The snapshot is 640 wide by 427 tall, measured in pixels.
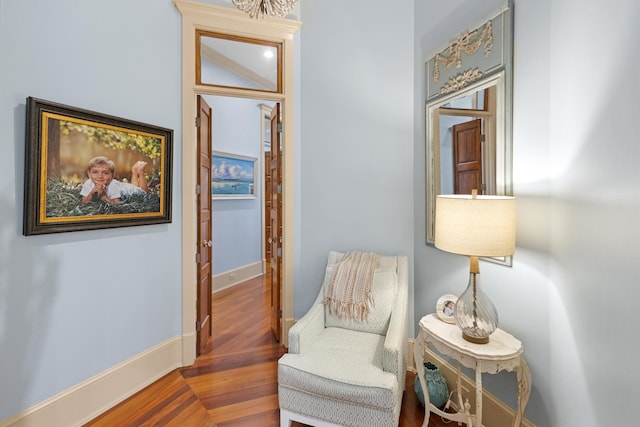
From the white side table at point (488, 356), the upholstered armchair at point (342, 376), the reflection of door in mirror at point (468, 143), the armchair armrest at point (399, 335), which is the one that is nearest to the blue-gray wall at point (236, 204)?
the upholstered armchair at point (342, 376)

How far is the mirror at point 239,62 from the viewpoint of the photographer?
269 centimetres

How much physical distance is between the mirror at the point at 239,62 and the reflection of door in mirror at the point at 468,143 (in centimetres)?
154

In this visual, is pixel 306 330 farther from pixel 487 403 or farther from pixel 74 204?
pixel 74 204

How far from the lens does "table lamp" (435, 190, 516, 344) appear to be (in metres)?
1.47

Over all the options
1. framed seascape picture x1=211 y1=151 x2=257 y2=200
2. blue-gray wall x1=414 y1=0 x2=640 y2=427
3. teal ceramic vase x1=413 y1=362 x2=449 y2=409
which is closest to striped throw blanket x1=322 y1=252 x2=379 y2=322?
teal ceramic vase x1=413 y1=362 x2=449 y2=409

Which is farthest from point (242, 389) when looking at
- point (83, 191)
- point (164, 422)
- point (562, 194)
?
point (562, 194)

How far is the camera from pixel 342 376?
167 centimetres

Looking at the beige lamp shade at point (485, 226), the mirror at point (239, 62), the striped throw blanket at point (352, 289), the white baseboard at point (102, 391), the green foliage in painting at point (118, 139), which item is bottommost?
the white baseboard at point (102, 391)

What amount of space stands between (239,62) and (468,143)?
86.9 inches

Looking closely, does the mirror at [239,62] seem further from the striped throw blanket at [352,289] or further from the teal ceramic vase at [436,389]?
the teal ceramic vase at [436,389]

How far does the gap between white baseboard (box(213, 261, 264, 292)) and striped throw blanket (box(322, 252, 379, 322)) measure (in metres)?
2.67

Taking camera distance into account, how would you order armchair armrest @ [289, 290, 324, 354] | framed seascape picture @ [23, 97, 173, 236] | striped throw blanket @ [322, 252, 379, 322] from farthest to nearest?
striped throw blanket @ [322, 252, 379, 322] < armchair armrest @ [289, 290, 324, 354] < framed seascape picture @ [23, 97, 173, 236]

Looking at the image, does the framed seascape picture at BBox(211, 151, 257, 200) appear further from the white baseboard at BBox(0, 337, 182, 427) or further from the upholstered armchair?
the upholstered armchair

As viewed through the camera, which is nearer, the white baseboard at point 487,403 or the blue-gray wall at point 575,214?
the blue-gray wall at point 575,214
